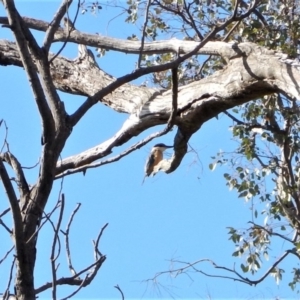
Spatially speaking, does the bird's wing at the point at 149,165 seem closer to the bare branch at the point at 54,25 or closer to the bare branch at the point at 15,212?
the bare branch at the point at 54,25

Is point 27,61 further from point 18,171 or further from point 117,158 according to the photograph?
point 117,158

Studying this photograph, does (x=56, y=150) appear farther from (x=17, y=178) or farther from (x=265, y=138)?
(x=265, y=138)

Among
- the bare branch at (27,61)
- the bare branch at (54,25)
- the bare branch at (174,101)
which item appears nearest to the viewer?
the bare branch at (27,61)

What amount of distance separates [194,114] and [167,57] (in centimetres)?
188

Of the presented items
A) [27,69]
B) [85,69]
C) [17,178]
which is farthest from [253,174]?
[27,69]

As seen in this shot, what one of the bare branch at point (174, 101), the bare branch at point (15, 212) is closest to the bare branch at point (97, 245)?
the bare branch at point (15, 212)

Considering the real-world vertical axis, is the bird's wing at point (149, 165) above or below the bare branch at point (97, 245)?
above

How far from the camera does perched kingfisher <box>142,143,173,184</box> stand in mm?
3461

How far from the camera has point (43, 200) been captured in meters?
2.03

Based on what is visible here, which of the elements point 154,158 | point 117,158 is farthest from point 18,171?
point 154,158

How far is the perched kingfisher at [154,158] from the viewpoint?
11.4ft

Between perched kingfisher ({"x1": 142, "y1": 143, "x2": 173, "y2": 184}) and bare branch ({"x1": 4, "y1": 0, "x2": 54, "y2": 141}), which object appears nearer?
bare branch ({"x1": 4, "y1": 0, "x2": 54, "y2": 141})

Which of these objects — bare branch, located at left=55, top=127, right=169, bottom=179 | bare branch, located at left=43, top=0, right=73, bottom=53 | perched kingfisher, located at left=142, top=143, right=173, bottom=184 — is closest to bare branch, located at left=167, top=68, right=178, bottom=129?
bare branch, located at left=55, top=127, right=169, bottom=179

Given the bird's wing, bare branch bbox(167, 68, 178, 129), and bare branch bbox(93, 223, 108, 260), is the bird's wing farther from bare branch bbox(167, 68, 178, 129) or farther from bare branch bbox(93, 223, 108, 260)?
bare branch bbox(93, 223, 108, 260)
